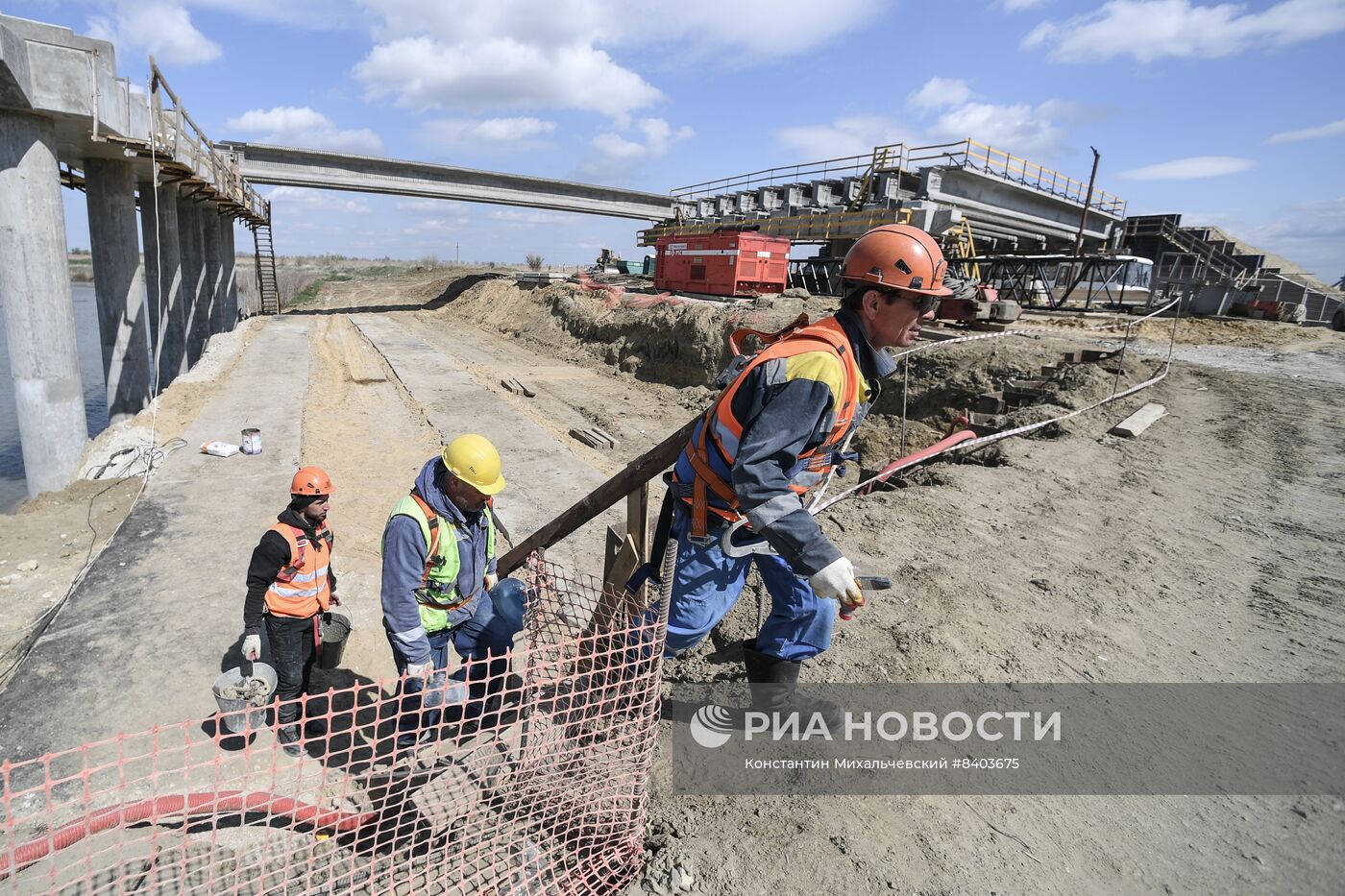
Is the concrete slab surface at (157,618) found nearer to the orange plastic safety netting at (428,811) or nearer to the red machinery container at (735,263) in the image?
the orange plastic safety netting at (428,811)

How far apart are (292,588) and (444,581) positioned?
1035mm

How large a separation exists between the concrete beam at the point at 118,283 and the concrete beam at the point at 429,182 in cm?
1867

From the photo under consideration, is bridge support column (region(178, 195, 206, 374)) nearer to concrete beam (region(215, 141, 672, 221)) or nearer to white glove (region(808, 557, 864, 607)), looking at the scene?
concrete beam (region(215, 141, 672, 221))

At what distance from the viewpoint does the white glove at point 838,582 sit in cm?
212

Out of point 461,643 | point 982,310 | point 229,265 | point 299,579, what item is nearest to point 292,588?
point 299,579

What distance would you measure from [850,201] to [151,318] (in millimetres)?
23129

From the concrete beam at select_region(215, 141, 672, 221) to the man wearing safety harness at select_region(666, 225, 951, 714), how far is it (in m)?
31.5

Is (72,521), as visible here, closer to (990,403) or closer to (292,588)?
(292,588)

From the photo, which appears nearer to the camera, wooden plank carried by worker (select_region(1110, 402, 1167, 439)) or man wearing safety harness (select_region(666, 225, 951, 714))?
man wearing safety harness (select_region(666, 225, 951, 714))

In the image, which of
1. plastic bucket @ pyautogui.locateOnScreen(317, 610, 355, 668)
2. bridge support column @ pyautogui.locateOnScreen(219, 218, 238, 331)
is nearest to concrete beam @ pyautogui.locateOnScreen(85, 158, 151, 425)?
plastic bucket @ pyautogui.locateOnScreen(317, 610, 355, 668)

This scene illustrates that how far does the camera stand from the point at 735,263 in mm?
18609

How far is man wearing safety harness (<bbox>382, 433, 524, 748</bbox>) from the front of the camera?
9.12ft

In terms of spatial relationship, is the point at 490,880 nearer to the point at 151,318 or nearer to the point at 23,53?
the point at 23,53

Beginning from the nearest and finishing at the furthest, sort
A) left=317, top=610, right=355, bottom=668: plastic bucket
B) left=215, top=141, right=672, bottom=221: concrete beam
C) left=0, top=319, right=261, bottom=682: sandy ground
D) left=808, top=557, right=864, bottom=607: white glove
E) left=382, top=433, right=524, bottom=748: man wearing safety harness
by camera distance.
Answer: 1. left=808, top=557, right=864, bottom=607: white glove
2. left=382, top=433, right=524, bottom=748: man wearing safety harness
3. left=317, top=610, right=355, bottom=668: plastic bucket
4. left=0, top=319, right=261, bottom=682: sandy ground
5. left=215, top=141, right=672, bottom=221: concrete beam
